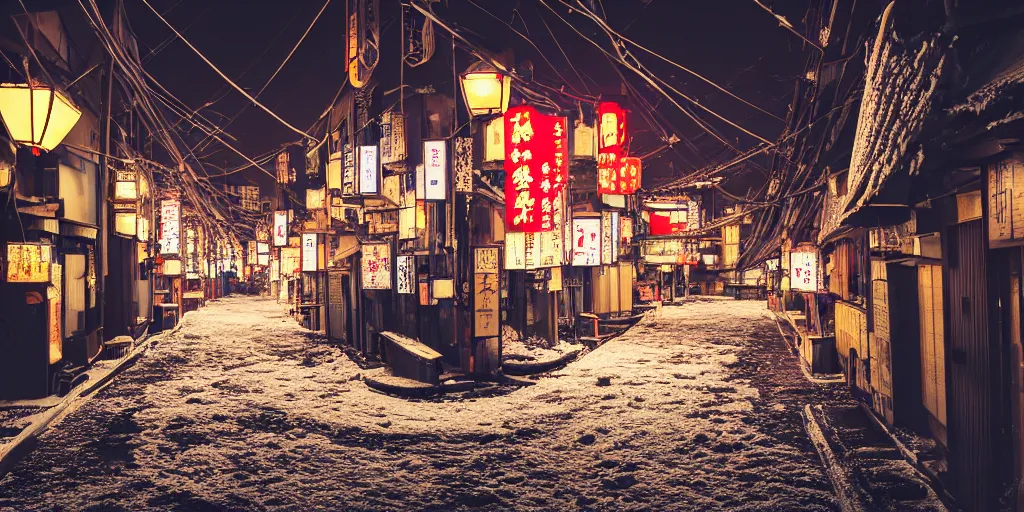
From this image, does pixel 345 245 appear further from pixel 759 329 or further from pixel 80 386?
pixel 759 329

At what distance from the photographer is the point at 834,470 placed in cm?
1090

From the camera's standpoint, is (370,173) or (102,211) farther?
(370,173)

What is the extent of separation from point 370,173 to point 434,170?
173 inches

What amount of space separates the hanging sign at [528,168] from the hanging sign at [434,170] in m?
2.02

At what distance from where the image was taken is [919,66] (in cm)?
884

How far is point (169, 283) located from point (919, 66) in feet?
163

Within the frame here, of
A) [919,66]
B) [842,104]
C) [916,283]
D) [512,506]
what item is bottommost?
[512,506]

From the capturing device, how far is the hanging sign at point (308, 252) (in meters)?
37.9

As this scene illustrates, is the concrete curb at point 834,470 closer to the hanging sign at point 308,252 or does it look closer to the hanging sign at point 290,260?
the hanging sign at point 308,252

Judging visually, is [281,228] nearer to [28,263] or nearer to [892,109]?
[28,263]

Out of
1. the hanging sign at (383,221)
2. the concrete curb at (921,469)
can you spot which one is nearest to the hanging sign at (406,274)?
the hanging sign at (383,221)

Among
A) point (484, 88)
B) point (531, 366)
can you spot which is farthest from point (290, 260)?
point (484, 88)

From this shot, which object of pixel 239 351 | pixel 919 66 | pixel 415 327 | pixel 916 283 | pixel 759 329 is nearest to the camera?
pixel 919 66

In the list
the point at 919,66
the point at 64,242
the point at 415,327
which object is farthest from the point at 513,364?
the point at 919,66
